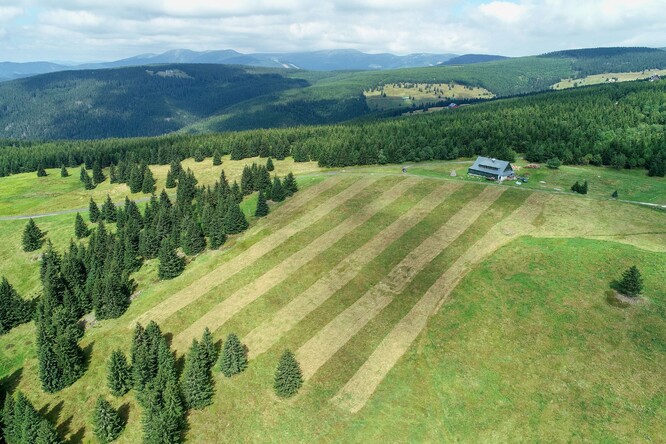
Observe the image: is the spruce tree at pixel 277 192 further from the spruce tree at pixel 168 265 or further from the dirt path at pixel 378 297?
the dirt path at pixel 378 297

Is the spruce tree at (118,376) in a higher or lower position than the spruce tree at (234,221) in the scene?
lower

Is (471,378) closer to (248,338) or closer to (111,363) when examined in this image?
(248,338)

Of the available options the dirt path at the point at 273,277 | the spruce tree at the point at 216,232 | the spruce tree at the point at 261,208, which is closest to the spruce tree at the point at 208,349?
the dirt path at the point at 273,277

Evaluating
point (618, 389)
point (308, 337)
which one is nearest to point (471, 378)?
point (618, 389)

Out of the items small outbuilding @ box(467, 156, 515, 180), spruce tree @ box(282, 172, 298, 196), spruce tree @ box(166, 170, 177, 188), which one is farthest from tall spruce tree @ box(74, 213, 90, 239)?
small outbuilding @ box(467, 156, 515, 180)

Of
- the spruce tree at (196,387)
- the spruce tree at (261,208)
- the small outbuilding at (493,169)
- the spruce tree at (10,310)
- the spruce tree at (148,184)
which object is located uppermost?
the small outbuilding at (493,169)
